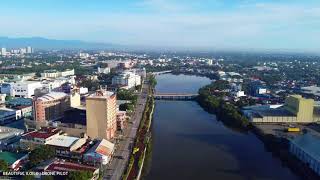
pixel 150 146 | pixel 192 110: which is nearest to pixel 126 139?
pixel 150 146

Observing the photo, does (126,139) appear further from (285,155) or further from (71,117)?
(285,155)

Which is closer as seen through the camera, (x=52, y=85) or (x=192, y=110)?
(x=192, y=110)

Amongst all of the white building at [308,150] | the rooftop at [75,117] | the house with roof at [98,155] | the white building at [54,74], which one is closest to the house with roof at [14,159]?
the house with roof at [98,155]

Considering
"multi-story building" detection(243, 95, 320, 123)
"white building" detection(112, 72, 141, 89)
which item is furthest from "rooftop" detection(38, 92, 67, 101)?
"white building" detection(112, 72, 141, 89)

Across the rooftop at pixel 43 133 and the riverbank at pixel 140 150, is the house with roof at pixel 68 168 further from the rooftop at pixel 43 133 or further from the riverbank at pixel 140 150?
the rooftop at pixel 43 133

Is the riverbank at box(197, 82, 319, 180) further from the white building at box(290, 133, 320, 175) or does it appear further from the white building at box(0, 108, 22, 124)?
the white building at box(0, 108, 22, 124)
